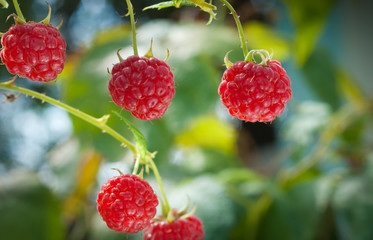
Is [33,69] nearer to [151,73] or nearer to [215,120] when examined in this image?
[151,73]

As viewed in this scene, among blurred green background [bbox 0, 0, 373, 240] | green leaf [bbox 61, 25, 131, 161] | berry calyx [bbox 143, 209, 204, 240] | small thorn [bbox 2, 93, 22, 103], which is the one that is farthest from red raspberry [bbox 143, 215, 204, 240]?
green leaf [bbox 61, 25, 131, 161]

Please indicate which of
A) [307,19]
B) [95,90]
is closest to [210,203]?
[95,90]

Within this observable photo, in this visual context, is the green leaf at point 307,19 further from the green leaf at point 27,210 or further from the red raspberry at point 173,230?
the red raspberry at point 173,230

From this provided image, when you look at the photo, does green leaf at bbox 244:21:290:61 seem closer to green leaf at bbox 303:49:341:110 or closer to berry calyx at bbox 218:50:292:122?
green leaf at bbox 303:49:341:110

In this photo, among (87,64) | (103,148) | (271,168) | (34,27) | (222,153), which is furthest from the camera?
(271,168)

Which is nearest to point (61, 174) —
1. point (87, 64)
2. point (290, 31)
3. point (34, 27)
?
point (87, 64)

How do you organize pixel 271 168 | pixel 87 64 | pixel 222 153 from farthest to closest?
pixel 271 168
pixel 222 153
pixel 87 64

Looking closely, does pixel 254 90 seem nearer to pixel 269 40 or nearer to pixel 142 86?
pixel 142 86
